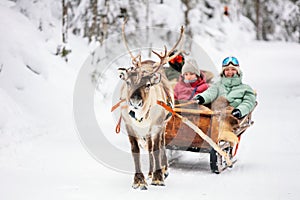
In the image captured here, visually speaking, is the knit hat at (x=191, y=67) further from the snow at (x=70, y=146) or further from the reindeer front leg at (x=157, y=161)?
the reindeer front leg at (x=157, y=161)

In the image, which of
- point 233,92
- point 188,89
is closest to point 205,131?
point 233,92

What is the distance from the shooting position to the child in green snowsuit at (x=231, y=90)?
7164 mm

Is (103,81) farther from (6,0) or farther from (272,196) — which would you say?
(272,196)

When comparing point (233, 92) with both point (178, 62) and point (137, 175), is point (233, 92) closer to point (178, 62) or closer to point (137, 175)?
point (178, 62)

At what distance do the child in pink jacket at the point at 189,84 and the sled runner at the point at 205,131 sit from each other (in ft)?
2.16

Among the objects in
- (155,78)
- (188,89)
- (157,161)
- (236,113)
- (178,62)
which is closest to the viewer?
(155,78)

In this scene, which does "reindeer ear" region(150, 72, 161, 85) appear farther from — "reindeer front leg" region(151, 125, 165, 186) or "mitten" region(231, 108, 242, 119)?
"mitten" region(231, 108, 242, 119)

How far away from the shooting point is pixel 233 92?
7.36 meters

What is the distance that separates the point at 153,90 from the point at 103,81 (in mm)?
9532


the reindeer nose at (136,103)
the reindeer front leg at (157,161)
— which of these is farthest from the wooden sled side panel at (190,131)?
the reindeer nose at (136,103)

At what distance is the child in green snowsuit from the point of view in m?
7.16

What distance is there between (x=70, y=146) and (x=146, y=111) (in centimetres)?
356

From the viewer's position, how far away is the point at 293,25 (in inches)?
1462

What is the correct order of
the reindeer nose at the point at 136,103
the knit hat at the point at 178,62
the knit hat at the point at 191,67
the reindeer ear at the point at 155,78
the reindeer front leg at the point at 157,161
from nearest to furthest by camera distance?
the reindeer nose at the point at 136,103 → the reindeer ear at the point at 155,78 → the reindeer front leg at the point at 157,161 → the knit hat at the point at 191,67 → the knit hat at the point at 178,62
